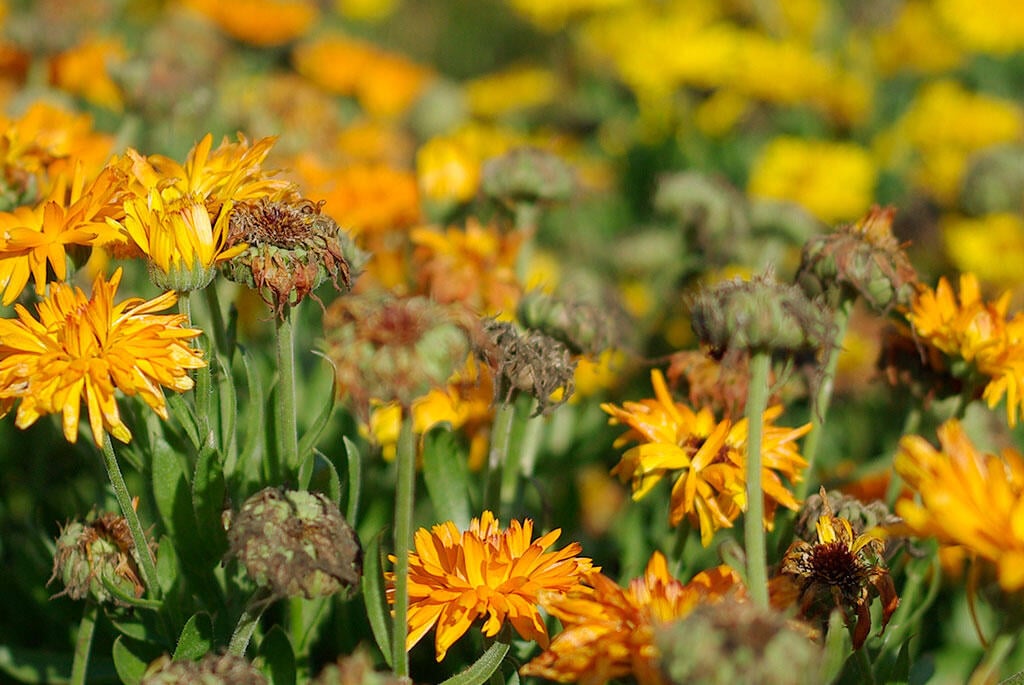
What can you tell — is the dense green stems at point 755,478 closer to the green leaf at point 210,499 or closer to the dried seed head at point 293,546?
the dried seed head at point 293,546

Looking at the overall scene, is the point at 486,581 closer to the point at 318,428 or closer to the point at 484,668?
the point at 484,668

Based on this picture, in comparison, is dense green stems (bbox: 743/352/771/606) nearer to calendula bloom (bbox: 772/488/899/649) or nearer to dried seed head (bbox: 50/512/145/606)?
calendula bloom (bbox: 772/488/899/649)

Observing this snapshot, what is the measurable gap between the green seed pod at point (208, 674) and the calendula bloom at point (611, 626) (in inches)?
16.2

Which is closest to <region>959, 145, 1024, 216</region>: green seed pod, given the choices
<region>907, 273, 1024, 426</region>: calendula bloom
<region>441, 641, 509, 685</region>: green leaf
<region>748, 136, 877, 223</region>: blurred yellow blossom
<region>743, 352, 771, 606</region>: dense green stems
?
<region>748, 136, 877, 223</region>: blurred yellow blossom

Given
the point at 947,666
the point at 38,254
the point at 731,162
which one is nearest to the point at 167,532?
the point at 38,254

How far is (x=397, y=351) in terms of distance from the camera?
1.46 metres

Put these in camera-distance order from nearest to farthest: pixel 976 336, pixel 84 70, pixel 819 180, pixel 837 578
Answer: pixel 837 578 < pixel 976 336 < pixel 84 70 < pixel 819 180

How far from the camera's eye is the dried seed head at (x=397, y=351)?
1.45 meters

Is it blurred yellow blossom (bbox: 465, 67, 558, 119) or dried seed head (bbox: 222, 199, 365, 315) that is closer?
dried seed head (bbox: 222, 199, 365, 315)

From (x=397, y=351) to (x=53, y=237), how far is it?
2.40 feet

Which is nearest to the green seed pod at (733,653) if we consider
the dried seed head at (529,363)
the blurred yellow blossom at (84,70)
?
the dried seed head at (529,363)

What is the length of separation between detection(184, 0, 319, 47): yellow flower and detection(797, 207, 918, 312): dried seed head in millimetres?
3860

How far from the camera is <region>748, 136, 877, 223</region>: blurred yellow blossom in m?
4.66

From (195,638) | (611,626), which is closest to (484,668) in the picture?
(611,626)
